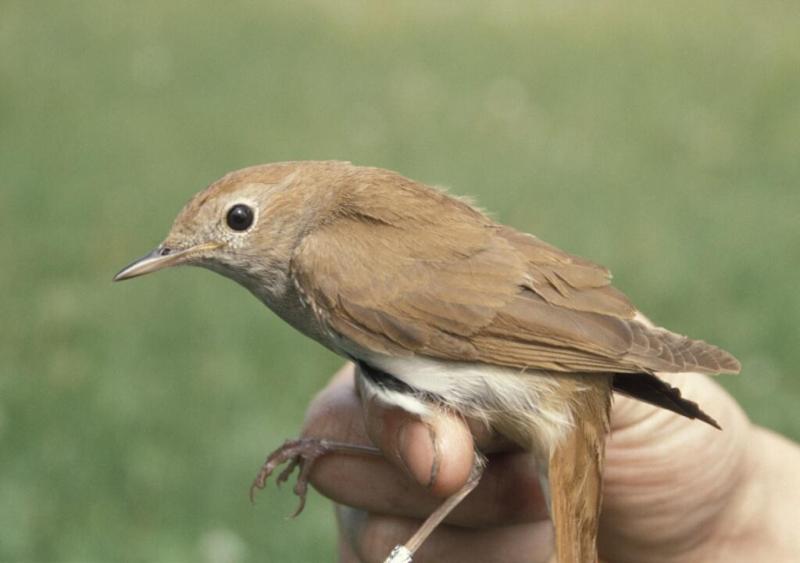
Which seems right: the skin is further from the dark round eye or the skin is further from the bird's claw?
the dark round eye

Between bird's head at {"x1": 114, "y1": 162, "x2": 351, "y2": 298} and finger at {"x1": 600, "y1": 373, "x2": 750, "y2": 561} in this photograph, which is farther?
finger at {"x1": 600, "y1": 373, "x2": 750, "y2": 561}

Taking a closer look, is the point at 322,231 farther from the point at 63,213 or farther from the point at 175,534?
the point at 63,213

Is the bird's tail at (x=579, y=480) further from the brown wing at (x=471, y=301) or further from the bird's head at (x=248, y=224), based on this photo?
the bird's head at (x=248, y=224)

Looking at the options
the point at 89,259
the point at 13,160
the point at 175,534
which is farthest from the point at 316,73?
the point at 175,534

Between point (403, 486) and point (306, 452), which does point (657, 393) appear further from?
point (306, 452)

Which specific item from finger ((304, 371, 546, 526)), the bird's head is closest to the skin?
finger ((304, 371, 546, 526))

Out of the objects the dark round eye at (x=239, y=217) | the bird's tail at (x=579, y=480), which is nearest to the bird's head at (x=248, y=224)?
the dark round eye at (x=239, y=217)
